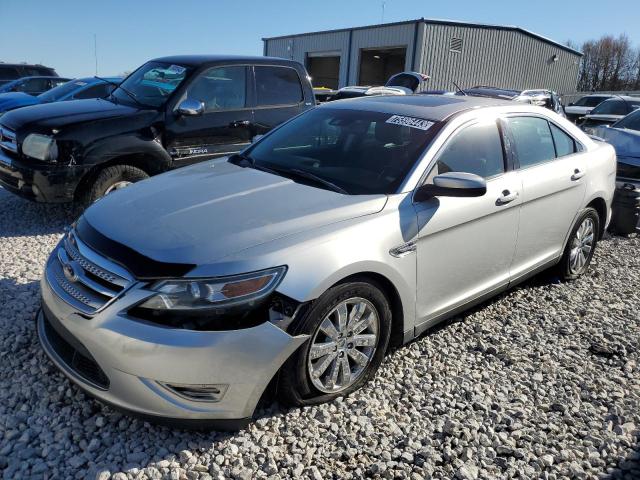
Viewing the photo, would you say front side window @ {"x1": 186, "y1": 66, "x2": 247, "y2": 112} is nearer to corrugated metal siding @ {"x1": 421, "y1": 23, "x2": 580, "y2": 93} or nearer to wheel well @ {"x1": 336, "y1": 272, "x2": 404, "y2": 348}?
wheel well @ {"x1": 336, "y1": 272, "x2": 404, "y2": 348}

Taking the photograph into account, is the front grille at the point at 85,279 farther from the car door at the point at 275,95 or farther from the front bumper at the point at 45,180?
the car door at the point at 275,95

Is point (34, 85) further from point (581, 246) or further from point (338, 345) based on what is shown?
point (338, 345)

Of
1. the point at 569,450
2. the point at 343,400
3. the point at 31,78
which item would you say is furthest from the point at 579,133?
the point at 31,78

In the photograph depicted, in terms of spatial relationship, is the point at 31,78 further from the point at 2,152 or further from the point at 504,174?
the point at 504,174

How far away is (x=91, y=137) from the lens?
17.7 feet

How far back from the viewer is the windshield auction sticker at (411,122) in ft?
11.5

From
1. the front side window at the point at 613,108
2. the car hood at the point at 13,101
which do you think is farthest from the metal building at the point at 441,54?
the car hood at the point at 13,101

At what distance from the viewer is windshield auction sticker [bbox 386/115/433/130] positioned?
3518 millimetres

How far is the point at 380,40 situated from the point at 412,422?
28.5m

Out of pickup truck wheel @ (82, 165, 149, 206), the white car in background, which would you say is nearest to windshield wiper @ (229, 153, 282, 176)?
pickup truck wheel @ (82, 165, 149, 206)

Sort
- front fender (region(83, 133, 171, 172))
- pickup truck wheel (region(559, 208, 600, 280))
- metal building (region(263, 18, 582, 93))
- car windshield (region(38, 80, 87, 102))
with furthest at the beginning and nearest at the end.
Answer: metal building (region(263, 18, 582, 93)), car windshield (region(38, 80, 87, 102)), front fender (region(83, 133, 171, 172)), pickup truck wheel (region(559, 208, 600, 280))

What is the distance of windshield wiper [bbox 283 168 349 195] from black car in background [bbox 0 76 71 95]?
50.3ft

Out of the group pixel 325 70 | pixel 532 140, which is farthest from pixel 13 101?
pixel 325 70

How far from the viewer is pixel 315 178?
338cm
